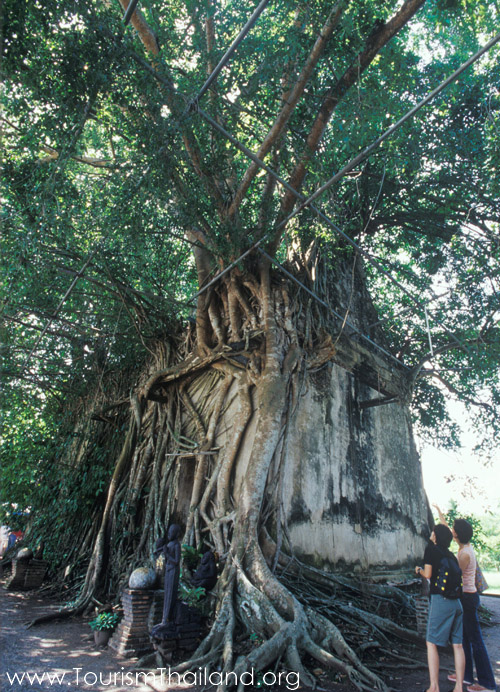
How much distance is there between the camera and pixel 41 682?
3240mm

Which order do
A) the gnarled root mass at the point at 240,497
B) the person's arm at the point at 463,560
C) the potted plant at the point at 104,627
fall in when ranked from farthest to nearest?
the potted plant at the point at 104,627 → the gnarled root mass at the point at 240,497 → the person's arm at the point at 463,560

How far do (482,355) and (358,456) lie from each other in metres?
2.79

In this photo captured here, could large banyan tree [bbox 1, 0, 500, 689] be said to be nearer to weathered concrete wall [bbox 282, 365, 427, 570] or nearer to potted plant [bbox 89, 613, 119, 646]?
weathered concrete wall [bbox 282, 365, 427, 570]

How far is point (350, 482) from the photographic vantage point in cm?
628

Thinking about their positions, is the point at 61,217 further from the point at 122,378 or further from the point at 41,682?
the point at 122,378

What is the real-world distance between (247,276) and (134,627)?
4.22m

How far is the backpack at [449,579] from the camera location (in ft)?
9.93

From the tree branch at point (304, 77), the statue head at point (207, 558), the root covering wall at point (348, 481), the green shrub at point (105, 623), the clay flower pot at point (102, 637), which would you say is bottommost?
the clay flower pot at point (102, 637)

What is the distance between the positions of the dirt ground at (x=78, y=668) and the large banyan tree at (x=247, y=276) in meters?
0.34

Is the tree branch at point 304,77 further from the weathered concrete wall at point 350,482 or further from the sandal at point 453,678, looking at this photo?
the sandal at point 453,678

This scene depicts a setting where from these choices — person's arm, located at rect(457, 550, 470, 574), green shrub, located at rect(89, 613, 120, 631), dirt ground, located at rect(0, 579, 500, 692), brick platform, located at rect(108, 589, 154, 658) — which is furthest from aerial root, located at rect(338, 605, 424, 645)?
green shrub, located at rect(89, 613, 120, 631)

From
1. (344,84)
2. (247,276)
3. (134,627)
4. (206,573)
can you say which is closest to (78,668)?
(134,627)

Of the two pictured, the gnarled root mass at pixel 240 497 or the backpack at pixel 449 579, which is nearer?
the backpack at pixel 449 579

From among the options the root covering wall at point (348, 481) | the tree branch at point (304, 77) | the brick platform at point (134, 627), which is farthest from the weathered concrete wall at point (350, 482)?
the tree branch at point (304, 77)
